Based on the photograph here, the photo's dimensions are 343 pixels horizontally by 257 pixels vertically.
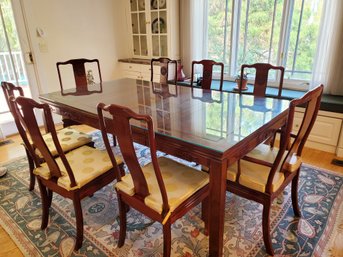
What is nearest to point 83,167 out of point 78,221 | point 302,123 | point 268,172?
point 78,221

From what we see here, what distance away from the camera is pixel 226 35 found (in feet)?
11.7

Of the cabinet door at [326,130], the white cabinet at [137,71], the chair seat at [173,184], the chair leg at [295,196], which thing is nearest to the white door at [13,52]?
the white cabinet at [137,71]

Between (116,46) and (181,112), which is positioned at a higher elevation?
(116,46)

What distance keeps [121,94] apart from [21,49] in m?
2.09

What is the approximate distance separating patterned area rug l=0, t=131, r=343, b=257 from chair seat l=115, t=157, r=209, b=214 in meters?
0.43

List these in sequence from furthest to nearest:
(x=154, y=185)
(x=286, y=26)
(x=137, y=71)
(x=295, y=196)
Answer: (x=137, y=71) < (x=286, y=26) < (x=295, y=196) < (x=154, y=185)

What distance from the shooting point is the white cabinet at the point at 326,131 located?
2545mm

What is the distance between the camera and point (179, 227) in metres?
1.71

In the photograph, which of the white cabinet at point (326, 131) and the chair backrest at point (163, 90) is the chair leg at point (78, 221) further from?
the white cabinet at point (326, 131)

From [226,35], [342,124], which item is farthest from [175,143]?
[226,35]

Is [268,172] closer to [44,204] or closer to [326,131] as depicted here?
[44,204]

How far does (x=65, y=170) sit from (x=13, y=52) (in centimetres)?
263

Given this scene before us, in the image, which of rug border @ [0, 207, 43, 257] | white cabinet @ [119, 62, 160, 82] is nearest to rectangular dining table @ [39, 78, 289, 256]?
rug border @ [0, 207, 43, 257]

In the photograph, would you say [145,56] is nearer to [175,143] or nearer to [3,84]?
[3,84]
